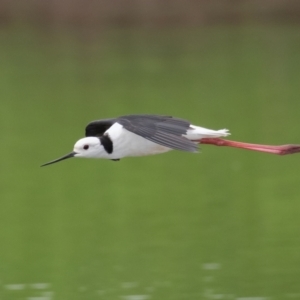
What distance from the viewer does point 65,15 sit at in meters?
21.9

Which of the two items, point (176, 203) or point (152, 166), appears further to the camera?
point (152, 166)

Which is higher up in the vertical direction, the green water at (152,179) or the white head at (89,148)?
the white head at (89,148)

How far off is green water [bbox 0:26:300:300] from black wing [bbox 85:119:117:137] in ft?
5.15

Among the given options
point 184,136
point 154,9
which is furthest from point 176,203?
point 154,9

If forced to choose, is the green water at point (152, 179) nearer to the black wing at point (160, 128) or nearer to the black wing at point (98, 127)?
the black wing at point (98, 127)

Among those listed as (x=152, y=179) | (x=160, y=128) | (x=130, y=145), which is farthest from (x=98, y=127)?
(x=152, y=179)

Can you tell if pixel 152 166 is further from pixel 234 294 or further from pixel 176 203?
pixel 234 294

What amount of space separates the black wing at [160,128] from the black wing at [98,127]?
8.0 inches

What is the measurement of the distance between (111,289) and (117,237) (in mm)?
1434

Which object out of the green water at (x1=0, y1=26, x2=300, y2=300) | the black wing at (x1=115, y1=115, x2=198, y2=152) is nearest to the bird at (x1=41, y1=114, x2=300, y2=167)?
the black wing at (x1=115, y1=115, x2=198, y2=152)

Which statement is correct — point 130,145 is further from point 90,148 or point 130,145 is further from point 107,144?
point 90,148

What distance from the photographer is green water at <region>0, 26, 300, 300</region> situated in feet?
28.9

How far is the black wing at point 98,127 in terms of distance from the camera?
280 inches

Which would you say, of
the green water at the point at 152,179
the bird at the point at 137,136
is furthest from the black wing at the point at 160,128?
the green water at the point at 152,179
